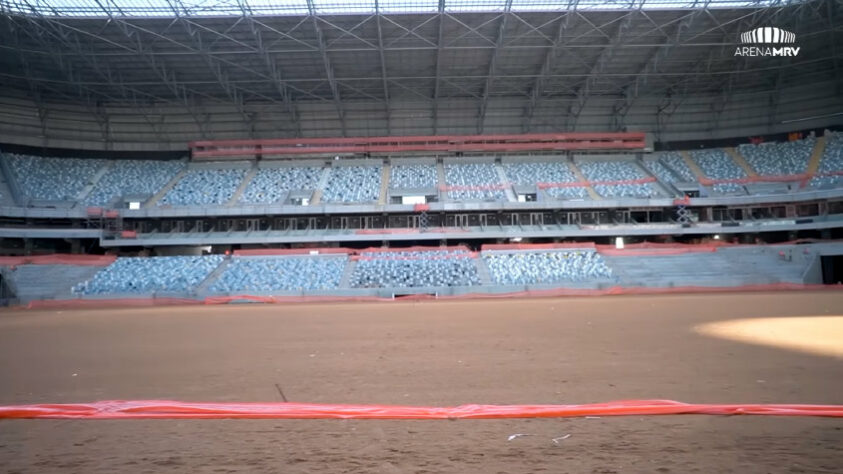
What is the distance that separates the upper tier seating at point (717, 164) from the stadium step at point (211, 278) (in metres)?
43.5

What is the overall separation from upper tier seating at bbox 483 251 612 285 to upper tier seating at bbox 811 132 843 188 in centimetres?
2001

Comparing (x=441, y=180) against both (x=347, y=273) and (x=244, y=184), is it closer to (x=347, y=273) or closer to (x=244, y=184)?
(x=347, y=273)

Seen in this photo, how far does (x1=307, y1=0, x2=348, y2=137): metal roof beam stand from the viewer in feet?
102

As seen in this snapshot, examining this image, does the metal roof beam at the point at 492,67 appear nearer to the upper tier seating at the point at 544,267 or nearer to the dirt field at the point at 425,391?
the upper tier seating at the point at 544,267

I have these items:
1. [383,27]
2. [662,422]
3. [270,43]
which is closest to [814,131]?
[383,27]

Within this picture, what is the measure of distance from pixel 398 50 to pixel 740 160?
33.9 meters

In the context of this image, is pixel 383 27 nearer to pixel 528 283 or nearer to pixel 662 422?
pixel 528 283

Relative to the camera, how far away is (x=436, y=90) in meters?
40.8

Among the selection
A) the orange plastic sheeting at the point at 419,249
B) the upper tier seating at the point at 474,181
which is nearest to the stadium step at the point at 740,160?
the upper tier seating at the point at 474,181

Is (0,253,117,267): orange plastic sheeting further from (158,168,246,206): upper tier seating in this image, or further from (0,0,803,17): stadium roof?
(0,0,803,17): stadium roof

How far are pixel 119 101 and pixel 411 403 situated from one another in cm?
4940

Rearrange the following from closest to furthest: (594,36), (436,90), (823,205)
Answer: (594,36) → (823,205) → (436,90)

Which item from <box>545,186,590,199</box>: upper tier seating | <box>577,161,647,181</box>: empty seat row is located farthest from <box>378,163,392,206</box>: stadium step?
<box>577,161,647,181</box>: empty seat row

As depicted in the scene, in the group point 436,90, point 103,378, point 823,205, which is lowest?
point 103,378
